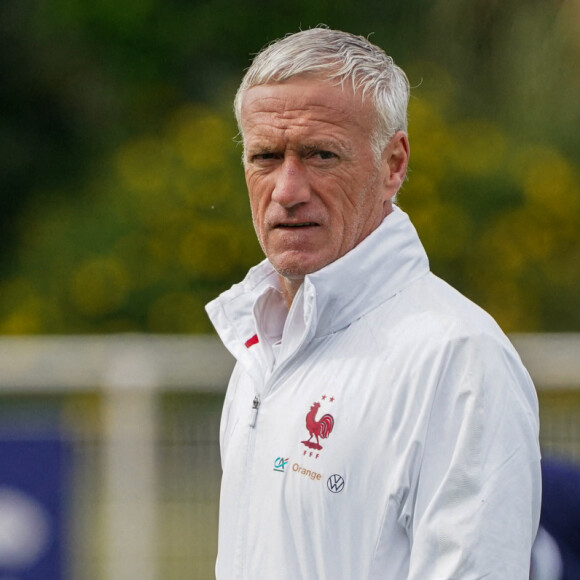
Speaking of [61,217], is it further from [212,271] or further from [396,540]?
[396,540]

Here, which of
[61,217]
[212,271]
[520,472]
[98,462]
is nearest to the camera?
[520,472]

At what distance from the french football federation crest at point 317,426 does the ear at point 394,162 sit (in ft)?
1.60

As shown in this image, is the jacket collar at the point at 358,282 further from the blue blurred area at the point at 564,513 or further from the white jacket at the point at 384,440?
the blue blurred area at the point at 564,513

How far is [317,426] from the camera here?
2.22m

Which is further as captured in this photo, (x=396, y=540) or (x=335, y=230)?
(x=335, y=230)

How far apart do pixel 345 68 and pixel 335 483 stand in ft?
2.47

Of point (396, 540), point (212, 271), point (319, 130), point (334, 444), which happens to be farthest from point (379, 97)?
point (212, 271)

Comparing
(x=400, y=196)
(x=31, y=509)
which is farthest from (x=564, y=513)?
(x=400, y=196)

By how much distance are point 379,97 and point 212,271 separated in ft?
23.9

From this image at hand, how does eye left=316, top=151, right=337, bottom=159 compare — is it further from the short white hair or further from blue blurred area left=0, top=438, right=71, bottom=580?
blue blurred area left=0, top=438, right=71, bottom=580

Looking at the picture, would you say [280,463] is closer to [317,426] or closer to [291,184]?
[317,426]

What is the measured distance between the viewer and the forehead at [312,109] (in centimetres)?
235

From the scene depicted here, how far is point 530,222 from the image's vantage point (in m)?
9.62

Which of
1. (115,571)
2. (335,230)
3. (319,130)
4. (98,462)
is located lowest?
(115,571)
